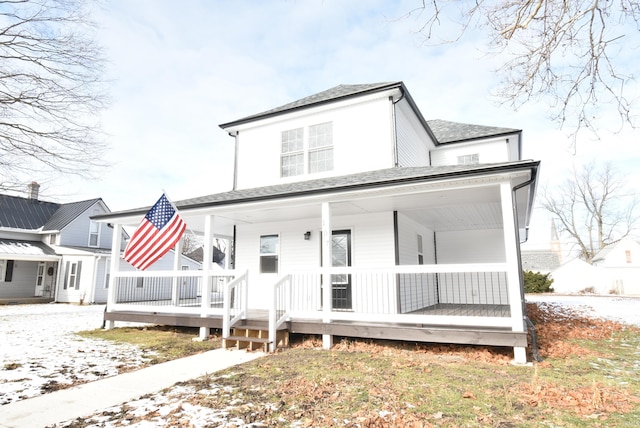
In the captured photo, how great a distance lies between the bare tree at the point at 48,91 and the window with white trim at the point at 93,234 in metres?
15.7

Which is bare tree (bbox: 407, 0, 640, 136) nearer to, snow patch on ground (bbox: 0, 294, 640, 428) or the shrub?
snow patch on ground (bbox: 0, 294, 640, 428)

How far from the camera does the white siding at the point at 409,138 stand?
32.6 feet

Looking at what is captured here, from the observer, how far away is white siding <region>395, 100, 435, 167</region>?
993 centimetres

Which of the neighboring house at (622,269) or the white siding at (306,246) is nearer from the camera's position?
the white siding at (306,246)

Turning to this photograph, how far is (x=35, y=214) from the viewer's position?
2377cm

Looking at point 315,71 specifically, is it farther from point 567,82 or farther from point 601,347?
point 601,347

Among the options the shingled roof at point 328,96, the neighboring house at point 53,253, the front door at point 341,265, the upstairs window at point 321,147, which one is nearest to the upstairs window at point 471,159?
the shingled roof at point 328,96

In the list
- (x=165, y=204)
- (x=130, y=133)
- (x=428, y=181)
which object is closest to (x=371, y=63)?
(x=428, y=181)

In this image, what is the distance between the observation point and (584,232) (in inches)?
1508

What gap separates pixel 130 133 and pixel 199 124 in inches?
210

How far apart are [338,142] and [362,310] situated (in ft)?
15.2

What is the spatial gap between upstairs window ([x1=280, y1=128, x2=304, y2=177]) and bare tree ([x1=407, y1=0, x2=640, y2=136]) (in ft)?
19.8

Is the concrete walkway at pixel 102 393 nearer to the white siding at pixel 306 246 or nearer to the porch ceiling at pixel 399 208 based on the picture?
the white siding at pixel 306 246

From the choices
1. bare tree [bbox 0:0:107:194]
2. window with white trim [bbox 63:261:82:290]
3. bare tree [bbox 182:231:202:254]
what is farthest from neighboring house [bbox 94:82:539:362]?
bare tree [bbox 182:231:202:254]
